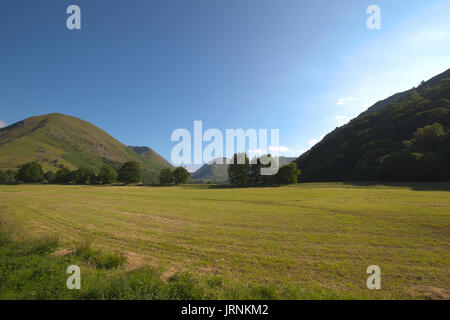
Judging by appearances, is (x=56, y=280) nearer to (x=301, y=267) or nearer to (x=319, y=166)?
(x=301, y=267)

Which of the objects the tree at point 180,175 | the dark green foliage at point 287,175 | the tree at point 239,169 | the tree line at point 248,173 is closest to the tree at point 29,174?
the tree at point 180,175

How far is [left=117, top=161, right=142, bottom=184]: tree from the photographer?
80537 millimetres

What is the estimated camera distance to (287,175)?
65375 mm

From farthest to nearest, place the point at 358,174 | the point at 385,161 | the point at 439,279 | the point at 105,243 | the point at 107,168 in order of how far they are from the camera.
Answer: the point at 107,168 → the point at 358,174 → the point at 385,161 → the point at 105,243 → the point at 439,279

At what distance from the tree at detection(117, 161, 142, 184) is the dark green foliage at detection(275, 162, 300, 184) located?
6708 centimetres

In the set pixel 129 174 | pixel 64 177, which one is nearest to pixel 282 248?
pixel 129 174

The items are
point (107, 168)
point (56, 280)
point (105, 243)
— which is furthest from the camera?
point (107, 168)

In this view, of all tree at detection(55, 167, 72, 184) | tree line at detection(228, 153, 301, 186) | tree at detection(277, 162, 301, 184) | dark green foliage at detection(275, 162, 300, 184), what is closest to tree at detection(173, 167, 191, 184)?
tree line at detection(228, 153, 301, 186)

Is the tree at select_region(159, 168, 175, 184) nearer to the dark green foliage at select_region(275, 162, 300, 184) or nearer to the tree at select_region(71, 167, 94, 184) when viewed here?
the tree at select_region(71, 167, 94, 184)

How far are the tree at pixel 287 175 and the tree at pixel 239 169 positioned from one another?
14.1 m

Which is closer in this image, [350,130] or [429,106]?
[429,106]
